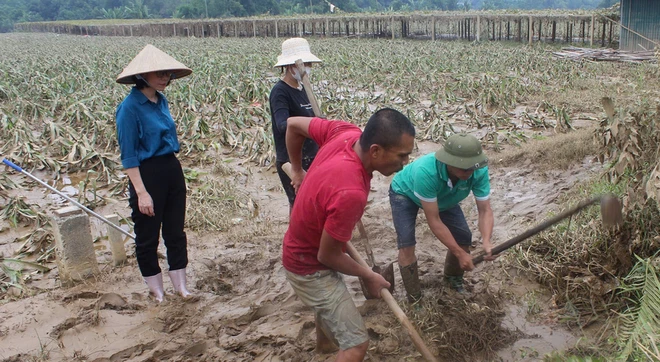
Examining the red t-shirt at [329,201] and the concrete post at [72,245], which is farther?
the concrete post at [72,245]

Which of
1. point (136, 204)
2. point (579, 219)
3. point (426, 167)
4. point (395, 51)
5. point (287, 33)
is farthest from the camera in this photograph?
point (287, 33)

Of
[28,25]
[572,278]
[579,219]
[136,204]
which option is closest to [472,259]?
[572,278]

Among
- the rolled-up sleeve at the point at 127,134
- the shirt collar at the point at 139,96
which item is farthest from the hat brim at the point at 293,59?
the rolled-up sleeve at the point at 127,134

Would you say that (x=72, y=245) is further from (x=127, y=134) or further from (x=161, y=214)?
(x=127, y=134)

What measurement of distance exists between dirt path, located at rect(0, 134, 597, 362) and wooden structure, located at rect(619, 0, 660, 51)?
1258 centimetres

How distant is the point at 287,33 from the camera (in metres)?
32.9

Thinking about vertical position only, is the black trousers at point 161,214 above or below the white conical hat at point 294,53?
below

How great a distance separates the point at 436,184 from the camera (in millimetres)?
3041

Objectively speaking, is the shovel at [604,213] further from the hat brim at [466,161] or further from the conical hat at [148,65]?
the conical hat at [148,65]

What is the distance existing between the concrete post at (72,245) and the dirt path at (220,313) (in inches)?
4.4

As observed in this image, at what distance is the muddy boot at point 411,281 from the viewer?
3488 mm

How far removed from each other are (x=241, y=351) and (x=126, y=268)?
1560 mm

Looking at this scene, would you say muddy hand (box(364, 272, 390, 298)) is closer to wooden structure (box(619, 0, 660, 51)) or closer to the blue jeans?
the blue jeans

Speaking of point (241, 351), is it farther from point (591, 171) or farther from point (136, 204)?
point (591, 171)
